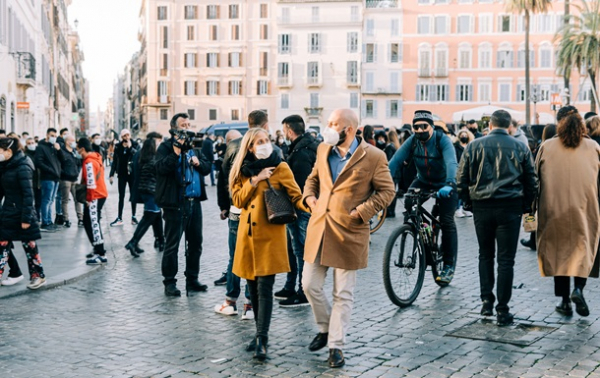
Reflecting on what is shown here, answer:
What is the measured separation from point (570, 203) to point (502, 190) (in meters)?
0.72

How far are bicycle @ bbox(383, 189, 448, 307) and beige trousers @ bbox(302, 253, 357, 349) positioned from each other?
1.66 meters

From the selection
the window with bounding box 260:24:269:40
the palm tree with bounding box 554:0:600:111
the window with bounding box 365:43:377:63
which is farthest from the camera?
the window with bounding box 260:24:269:40

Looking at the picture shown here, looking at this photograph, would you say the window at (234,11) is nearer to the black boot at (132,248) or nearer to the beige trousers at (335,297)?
the black boot at (132,248)

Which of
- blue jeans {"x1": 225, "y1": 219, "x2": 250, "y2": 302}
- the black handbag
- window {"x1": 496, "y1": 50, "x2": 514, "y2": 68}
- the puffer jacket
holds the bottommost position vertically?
blue jeans {"x1": 225, "y1": 219, "x2": 250, "y2": 302}

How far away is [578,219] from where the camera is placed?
7.28 metres

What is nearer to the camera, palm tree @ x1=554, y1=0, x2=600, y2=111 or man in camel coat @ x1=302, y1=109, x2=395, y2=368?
man in camel coat @ x1=302, y1=109, x2=395, y2=368

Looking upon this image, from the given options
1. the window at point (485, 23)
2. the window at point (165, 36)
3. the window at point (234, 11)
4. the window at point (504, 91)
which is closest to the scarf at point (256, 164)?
the window at point (504, 91)

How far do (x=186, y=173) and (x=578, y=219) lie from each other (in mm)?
4005

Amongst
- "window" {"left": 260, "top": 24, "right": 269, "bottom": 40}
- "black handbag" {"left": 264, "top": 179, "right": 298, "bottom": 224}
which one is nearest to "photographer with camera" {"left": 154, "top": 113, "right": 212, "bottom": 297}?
"black handbag" {"left": 264, "top": 179, "right": 298, "bottom": 224}

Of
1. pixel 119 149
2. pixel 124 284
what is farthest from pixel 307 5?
pixel 124 284

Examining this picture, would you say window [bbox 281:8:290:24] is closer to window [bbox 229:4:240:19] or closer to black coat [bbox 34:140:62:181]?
window [bbox 229:4:240:19]

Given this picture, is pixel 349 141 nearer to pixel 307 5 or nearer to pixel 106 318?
pixel 106 318

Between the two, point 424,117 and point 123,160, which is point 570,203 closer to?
point 424,117

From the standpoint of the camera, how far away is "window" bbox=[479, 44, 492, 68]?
6988cm
